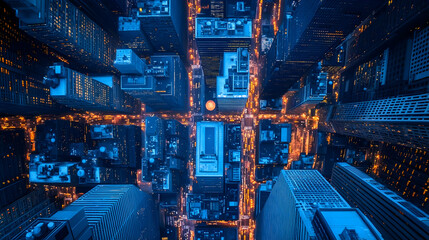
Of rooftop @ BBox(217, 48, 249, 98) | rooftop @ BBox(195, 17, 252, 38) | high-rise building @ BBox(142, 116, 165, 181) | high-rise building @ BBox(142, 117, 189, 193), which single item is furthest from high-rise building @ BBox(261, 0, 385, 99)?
high-rise building @ BBox(142, 116, 165, 181)

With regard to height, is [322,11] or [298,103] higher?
[322,11]

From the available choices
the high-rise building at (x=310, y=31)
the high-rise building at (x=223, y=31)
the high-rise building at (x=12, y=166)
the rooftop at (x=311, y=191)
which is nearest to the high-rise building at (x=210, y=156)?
the rooftop at (x=311, y=191)

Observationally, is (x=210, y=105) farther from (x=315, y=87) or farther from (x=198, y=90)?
(x=315, y=87)

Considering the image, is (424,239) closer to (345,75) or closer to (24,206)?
(345,75)

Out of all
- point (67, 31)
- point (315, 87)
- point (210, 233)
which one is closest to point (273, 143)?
point (315, 87)

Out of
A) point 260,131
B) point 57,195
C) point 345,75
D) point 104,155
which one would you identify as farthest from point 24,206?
point 345,75

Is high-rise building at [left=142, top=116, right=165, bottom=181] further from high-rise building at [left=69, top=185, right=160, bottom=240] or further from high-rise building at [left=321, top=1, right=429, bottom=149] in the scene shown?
high-rise building at [left=321, top=1, right=429, bottom=149]
